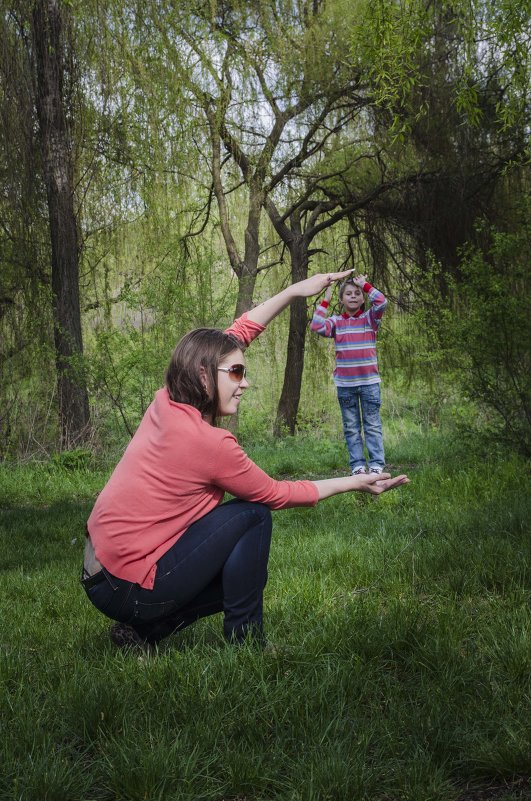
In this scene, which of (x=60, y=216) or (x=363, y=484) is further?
(x=60, y=216)

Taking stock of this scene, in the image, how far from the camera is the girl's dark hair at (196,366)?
2.81m

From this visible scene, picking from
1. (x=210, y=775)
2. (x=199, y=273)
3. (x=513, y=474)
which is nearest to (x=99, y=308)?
(x=199, y=273)

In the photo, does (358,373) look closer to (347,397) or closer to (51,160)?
(347,397)

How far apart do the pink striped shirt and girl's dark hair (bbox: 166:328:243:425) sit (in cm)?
394

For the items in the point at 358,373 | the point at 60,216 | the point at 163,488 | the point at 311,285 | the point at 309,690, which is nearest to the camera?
the point at 309,690

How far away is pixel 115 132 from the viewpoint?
35.6 feet

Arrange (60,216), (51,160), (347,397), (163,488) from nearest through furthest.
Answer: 1. (163,488)
2. (347,397)
3. (51,160)
4. (60,216)

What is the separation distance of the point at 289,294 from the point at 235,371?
722mm

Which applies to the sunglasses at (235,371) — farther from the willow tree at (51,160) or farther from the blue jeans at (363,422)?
the willow tree at (51,160)

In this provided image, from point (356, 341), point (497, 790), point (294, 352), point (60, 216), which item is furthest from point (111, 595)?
point (294, 352)

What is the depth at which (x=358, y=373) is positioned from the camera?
22.3ft

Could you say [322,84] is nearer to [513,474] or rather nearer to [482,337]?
[482,337]

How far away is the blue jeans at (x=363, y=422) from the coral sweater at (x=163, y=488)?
13.3ft

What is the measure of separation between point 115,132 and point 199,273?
2273 mm
